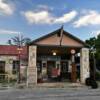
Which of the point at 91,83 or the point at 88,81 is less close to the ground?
the point at 88,81

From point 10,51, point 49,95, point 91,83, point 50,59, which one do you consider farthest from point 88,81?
point 10,51

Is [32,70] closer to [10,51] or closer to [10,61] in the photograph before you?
[10,61]

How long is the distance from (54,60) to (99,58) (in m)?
7.64

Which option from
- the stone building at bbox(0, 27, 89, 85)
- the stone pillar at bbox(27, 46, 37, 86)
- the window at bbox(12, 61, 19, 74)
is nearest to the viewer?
the stone pillar at bbox(27, 46, 37, 86)

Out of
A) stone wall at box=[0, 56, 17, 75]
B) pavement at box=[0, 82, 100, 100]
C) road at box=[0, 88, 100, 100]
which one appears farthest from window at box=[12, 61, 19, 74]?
road at box=[0, 88, 100, 100]

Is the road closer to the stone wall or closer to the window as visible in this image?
the stone wall

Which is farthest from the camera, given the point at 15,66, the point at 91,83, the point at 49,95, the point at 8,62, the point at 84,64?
the point at 15,66

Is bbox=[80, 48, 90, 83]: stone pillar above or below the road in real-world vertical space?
above

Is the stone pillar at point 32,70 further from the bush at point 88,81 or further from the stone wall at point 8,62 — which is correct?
the stone wall at point 8,62

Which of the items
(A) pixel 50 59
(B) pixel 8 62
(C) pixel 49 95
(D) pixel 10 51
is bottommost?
(C) pixel 49 95

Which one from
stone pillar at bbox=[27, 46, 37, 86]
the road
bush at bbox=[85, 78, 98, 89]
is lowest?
the road

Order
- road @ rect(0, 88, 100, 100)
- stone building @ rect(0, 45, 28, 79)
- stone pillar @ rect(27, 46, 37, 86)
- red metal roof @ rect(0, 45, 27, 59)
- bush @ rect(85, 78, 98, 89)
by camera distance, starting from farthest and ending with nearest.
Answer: red metal roof @ rect(0, 45, 27, 59) → stone building @ rect(0, 45, 28, 79) → stone pillar @ rect(27, 46, 37, 86) → bush @ rect(85, 78, 98, 89) → road @ rect(0, 88, 100, 100)

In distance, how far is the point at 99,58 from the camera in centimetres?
4875

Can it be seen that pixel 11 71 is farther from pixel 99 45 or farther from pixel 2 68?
pixel 99 45
